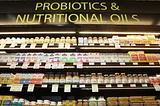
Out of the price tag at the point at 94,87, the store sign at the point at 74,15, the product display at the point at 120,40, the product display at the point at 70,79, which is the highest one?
the store sign at the point at 74,15

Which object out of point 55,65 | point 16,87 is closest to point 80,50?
point 55,65

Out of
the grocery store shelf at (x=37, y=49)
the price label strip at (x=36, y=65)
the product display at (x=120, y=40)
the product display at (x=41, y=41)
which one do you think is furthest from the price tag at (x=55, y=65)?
the product display at (x=120, y=40)

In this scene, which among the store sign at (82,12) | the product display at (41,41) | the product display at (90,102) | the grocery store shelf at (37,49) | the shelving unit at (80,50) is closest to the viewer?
the product display at (90,102)

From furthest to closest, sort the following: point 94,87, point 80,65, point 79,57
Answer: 1. point 79,57
2. point 80,65
3. point 94,87

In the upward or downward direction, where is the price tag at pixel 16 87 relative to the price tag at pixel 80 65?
downward

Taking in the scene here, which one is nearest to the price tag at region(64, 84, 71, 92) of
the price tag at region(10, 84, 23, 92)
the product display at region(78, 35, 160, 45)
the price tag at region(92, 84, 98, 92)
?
the price tag at region(92, 84, 98, 92)

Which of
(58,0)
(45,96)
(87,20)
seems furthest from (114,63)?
(58,0)

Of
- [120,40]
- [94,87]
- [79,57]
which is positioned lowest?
[94,87]

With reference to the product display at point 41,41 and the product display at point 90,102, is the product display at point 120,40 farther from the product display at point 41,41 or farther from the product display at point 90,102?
the product display at point 90,102

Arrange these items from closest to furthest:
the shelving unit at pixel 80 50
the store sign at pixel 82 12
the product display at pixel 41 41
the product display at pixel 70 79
→ the product display at pixel 70 79
the shelving unit at pixel 80 50
the product display at pixel 41 41
the store sign at pixel 82 12

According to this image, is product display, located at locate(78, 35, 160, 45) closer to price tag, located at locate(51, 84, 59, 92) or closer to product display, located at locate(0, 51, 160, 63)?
product display, located at locate(0, 51, 160, 63)

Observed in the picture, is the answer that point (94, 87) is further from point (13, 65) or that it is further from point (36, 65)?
point (13, 65)

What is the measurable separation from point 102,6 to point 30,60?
83.6 inches

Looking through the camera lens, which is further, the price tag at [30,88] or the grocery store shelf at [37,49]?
the grocery store shelf at [37,49]
